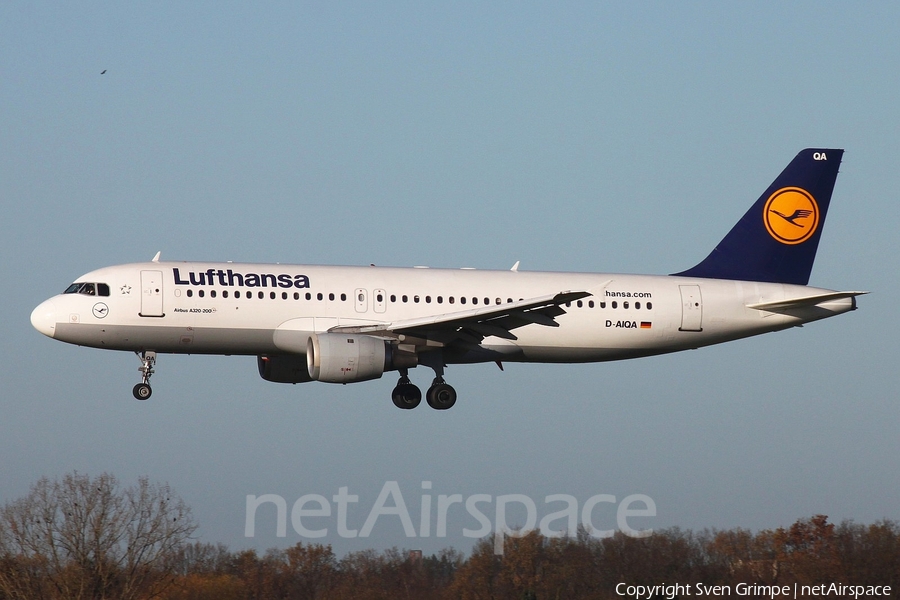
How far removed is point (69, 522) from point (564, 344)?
57.5ft

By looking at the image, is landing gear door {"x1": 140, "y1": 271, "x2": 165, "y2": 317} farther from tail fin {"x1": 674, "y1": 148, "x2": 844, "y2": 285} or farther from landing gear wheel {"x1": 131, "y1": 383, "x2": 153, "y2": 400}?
tail fin {"x1": 674, "y1": 148, "x2": 844, "y2": 285}

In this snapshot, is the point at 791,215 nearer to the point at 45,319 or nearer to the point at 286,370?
the point at 286,370

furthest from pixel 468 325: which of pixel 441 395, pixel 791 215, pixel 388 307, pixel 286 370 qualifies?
pixel 791 215

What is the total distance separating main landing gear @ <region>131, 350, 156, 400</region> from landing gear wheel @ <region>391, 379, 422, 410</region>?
778 centimetres

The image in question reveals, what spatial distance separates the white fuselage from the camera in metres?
39.8

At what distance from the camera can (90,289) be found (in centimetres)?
4016

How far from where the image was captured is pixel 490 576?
166 feet

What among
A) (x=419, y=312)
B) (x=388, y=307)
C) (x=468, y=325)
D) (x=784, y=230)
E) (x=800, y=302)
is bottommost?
(x=468, y=325)

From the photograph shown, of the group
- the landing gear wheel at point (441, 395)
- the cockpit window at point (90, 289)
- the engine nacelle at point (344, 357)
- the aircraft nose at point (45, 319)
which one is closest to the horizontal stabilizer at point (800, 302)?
the landing gear wheel at point (441, 395)

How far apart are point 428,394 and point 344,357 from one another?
14.9 ft

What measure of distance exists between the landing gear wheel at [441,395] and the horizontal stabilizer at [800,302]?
1065 centimetres

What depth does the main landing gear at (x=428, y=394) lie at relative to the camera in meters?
42.5

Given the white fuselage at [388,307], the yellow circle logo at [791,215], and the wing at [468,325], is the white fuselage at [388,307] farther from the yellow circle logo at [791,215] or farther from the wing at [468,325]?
the yellow circle logo at [791,215]

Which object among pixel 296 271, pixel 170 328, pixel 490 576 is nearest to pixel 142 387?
pixel 170 328
